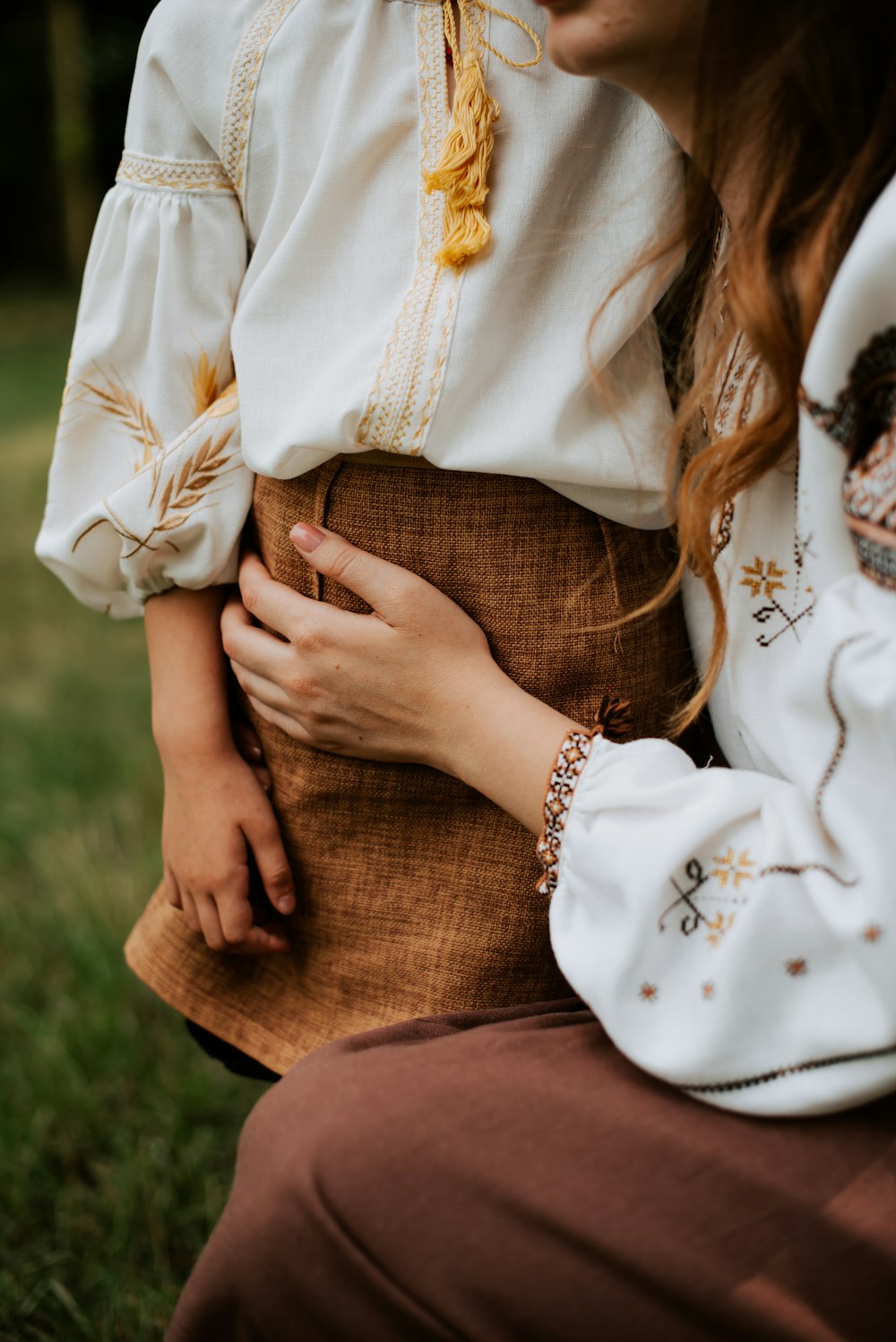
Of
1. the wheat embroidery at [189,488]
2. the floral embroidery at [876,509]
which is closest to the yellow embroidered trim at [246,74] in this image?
the wheat embroidery at [189,488]

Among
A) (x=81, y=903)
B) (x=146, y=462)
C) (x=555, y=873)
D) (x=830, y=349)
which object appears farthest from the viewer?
(x=81, y=903)

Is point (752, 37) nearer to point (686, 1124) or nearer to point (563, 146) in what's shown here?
point (563, 146)

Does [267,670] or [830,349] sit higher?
[830,349]

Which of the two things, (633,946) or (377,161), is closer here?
(633,946)

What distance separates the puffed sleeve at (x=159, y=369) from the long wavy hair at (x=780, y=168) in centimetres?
46

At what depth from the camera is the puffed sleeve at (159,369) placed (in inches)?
45.0

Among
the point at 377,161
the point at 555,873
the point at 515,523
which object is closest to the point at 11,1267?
the point at 555,873

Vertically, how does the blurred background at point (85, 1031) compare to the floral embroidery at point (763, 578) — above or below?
below

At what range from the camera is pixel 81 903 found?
2.11m

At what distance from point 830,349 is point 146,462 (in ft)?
2.26

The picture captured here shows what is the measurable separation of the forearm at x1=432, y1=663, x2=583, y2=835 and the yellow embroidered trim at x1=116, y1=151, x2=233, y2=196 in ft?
1.72

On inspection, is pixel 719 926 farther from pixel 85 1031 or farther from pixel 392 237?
pixel 85 1031

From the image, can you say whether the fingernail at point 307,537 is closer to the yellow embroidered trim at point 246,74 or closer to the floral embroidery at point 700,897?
the yellow embroidered trim at point 246,74

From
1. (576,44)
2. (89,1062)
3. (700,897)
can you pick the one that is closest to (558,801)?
(700,897)
